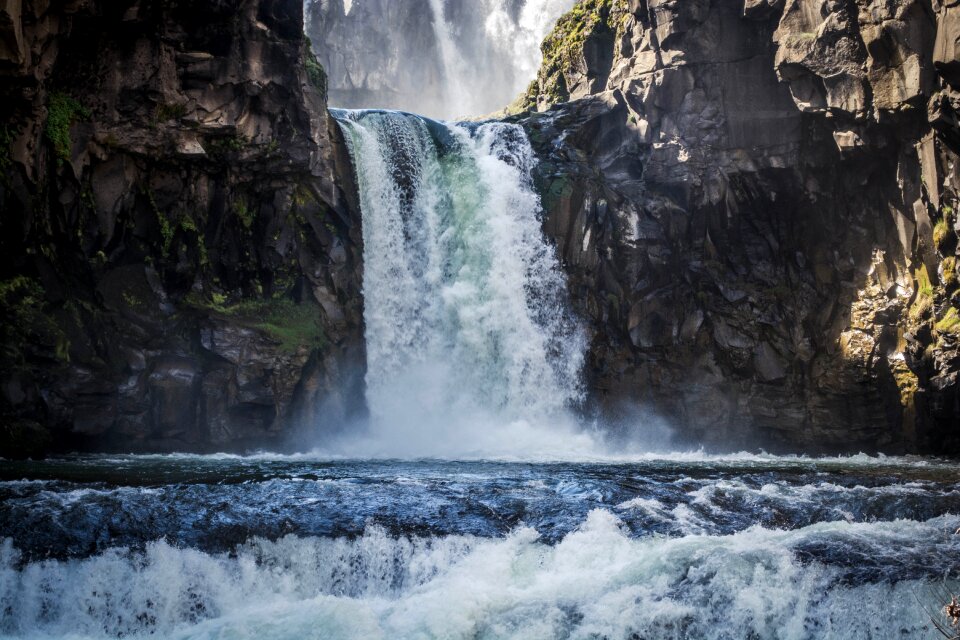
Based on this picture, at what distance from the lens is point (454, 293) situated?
24.8 metres

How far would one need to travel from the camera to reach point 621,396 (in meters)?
25.5

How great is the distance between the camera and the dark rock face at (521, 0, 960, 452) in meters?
22.1

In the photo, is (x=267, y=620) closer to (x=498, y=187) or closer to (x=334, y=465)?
(x=334, y=465)

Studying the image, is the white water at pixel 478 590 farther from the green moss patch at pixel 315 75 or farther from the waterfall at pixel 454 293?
the green moss patch at pixel 315 75

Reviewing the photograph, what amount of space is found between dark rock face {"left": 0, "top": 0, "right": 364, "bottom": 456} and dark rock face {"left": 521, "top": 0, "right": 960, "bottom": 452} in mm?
8322

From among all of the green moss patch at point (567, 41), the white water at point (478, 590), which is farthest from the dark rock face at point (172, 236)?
the green moss patch at point (567, 41)

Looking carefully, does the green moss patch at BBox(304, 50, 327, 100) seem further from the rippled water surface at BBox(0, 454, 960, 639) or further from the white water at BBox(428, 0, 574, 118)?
the white water at BBox(428, 0, 574, 118)

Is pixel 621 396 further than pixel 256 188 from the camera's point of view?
Yes

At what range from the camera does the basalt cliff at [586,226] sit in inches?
774

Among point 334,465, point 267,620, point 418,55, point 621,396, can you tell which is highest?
point 418,55

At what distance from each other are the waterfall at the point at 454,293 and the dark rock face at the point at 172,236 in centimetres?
105

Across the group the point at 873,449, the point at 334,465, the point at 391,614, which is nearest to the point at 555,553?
the point at 391,614

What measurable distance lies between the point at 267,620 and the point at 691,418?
1832cm

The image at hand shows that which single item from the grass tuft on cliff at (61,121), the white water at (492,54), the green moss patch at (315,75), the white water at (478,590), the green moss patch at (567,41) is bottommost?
the white water at (478,590)
